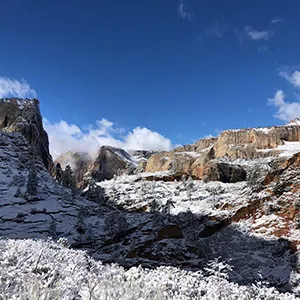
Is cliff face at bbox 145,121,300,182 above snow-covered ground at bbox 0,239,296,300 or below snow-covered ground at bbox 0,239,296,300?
above

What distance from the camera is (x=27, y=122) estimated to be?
12769cm

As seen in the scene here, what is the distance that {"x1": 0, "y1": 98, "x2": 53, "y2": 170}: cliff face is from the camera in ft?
405

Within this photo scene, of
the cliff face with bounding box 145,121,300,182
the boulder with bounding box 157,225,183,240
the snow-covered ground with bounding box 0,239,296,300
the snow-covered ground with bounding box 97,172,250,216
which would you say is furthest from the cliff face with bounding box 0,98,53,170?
the snow-covered ground with bounding box 0,239,296,300

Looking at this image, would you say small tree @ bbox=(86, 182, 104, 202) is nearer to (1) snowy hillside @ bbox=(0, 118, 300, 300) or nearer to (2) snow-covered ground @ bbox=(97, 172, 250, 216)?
(1) snowy hillside @ bbox=(0, 118, 300, 300)

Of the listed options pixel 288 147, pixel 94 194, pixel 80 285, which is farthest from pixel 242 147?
pixel 80 285

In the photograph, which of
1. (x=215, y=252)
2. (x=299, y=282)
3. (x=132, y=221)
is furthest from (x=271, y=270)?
(x=132, y=221)

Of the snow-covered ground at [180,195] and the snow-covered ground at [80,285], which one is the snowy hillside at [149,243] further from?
the snow-covered ground at [180,195]

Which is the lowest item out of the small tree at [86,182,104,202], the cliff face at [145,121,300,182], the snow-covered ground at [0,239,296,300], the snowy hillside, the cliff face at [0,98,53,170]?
the snow-covered ground at [0,239,296,300]

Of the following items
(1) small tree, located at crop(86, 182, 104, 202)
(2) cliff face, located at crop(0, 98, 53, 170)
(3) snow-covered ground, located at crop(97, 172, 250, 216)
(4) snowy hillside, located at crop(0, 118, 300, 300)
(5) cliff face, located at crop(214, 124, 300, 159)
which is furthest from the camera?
(5) cliff face, located at crop(214, 124, 300, 159)

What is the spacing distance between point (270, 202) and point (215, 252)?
Result: 17.2m

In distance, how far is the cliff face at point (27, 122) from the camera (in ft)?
405

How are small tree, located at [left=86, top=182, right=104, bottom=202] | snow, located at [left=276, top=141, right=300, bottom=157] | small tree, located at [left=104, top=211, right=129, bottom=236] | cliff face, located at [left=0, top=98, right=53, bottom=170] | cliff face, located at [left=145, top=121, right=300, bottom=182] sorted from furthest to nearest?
snow, located at [left=276, top=141, right=300, bottom=157] < cliff face, located at [left=145, top=121, right=300, bottom=182] < cliff face, located at [left=0, top=98, right=53, bottom=170] < small tree, located at [left=86, top=182, right=104, bottom=202] < small tree, located at [left=104, top=211, right=129, bottom=236]

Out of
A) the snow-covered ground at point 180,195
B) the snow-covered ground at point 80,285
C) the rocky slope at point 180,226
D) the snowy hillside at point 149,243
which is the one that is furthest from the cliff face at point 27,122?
the snow-covered ground at point 80,285

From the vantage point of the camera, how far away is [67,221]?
56094 mm
